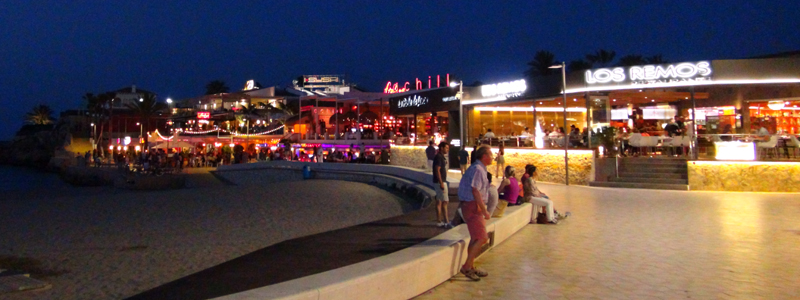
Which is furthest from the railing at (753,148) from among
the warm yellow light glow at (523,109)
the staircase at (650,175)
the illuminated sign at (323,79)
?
the illuminated sign at (323,79)

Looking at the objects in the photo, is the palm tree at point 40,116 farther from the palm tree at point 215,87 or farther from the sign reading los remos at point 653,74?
the sign reading los remos at point 653,74

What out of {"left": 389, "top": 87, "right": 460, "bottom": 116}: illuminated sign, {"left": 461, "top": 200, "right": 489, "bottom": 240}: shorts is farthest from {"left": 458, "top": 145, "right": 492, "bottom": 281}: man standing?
{"left": 389, "top": 87, "right": 460, "bottom": 116}: illuminated sign

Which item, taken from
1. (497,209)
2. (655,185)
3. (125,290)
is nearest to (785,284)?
(497,209)

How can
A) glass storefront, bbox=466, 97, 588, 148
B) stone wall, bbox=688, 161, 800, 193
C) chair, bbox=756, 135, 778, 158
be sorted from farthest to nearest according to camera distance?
1. glass storefront, bbox=466, 97, 588, 148
2. chair, bbox=756, 135, 778, 158
3. stone wall, bbox=688, 161, 800, 193

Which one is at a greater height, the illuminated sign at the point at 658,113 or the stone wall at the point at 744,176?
the illuminated sign at the point at 658,113

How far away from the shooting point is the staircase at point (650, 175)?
1716 centimetres

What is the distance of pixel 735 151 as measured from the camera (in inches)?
656

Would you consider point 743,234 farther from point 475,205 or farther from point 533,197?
point 475,205

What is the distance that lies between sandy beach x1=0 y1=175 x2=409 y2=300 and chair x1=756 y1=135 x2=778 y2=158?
11139mm

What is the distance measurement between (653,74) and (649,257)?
1308cm

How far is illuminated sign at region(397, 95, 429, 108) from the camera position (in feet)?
95.0

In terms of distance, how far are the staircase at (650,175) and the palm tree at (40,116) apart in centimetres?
12550

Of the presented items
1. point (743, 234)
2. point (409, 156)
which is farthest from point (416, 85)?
point (743, 234)

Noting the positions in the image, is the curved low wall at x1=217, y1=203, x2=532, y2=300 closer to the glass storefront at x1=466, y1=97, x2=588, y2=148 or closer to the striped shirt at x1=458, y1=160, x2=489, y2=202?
the striped shirt at x1=458, y1=160, x2=489, y2=202
